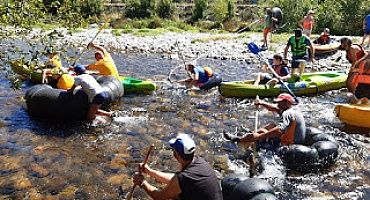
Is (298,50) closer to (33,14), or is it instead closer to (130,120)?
(130,120)

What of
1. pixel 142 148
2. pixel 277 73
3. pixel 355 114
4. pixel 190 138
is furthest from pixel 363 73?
pixel 190 138

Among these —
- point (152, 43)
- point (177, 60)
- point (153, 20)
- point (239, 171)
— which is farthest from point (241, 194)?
point (153, 20)

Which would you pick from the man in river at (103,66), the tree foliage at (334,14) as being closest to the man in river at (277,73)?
the man in river at (103,66)

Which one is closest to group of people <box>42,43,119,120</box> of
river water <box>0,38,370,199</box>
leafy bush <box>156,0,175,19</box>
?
river water <box>0,38,370,199</box>

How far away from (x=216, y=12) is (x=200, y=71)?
17.1 meters

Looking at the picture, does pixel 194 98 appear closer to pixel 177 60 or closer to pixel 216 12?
pixel 177 60

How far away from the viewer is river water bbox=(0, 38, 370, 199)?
20.8ft

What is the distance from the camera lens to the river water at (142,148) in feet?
20.8

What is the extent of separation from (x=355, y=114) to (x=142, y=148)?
14.0 ft

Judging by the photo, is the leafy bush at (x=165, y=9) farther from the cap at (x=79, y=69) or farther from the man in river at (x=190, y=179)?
the man in river at (x=190, y=179)

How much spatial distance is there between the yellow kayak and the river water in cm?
21

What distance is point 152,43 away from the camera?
2041cm

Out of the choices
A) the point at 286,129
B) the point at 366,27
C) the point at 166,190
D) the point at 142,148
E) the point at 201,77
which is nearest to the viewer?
the point at 166,190

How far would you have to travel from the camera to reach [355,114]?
887 centimetres
